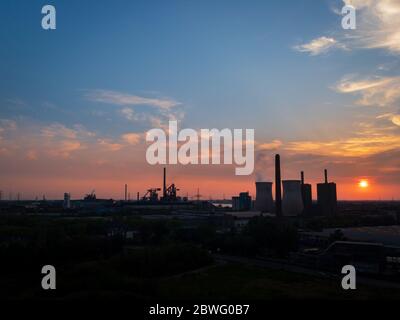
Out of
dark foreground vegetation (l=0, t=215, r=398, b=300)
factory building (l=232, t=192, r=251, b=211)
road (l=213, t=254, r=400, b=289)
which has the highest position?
factory building (l=232, t=192, r=251, b=211)

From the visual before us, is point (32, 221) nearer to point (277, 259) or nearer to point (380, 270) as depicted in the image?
point (277, 259)

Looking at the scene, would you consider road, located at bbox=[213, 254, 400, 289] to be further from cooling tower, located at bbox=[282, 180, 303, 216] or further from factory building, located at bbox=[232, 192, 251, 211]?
factory building, located at bbox=[232, 192, 251, 211]

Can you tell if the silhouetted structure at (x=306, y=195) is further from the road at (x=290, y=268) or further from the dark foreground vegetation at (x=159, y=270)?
the road at (x=290, y=268)

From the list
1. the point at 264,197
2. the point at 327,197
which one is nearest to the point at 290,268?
the point at 264,197

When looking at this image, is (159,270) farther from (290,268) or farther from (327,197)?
(327,197)

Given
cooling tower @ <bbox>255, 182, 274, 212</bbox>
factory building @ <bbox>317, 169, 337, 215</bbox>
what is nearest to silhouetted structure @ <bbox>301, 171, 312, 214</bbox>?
factory building @ <bbox>317, 169, 337, 215</bbox>

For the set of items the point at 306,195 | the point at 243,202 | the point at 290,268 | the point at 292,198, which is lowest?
the point at 290,268
